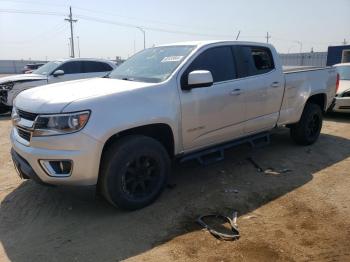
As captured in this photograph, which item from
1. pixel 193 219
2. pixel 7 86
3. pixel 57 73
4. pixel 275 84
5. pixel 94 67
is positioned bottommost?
pixel 193 219

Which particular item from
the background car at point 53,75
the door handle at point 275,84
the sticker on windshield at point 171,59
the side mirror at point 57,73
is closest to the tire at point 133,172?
the sticker on windshield at point 171,59

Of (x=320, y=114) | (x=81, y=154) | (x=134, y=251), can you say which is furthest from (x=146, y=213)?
(x=320, y=114)

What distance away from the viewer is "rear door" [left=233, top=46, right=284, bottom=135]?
17.4 ft

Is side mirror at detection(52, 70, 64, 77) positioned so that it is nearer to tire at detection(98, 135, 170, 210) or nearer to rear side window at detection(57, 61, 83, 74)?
rear side window at detection(57, 61, 83, 74)

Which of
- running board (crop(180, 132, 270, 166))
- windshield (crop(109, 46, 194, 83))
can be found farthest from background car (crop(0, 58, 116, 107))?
running board (crop(180, 132, 270, 166))

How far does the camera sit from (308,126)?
6836mm

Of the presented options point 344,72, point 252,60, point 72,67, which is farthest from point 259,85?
point 72,67

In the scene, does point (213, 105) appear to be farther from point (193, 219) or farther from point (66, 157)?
point (66, 157)

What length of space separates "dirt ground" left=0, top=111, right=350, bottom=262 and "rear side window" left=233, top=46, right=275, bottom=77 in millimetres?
1442

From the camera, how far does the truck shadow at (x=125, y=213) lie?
11.4 feet

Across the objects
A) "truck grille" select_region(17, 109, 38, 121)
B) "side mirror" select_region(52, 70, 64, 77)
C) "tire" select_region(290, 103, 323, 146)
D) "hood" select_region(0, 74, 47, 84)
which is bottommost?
"tire" select_region(290, 103, 323, 146)

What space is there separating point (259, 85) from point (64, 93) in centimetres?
282

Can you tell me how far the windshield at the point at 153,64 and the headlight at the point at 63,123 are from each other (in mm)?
1111

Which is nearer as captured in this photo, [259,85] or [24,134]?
[24,134]
